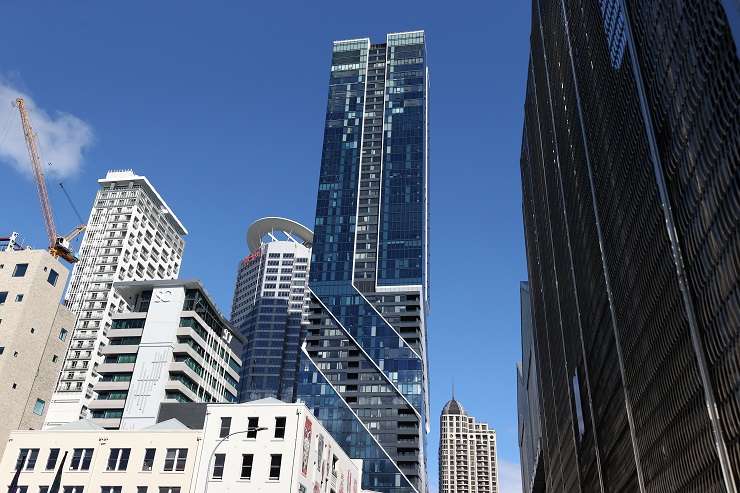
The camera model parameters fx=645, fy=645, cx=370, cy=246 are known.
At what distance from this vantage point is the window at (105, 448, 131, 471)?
59.9 m

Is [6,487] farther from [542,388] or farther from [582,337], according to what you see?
[542,388]

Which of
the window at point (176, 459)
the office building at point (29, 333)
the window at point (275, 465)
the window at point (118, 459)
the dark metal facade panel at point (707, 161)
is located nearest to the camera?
the dark metal facade panel at point (707, 161)

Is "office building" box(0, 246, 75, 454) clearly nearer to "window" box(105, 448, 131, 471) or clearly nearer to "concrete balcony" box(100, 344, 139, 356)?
"window" box(105, 448, 131, 471)

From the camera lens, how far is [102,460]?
60281mm

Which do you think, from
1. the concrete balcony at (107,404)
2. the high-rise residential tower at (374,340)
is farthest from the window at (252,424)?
the high-rise residential tower at (374,340)

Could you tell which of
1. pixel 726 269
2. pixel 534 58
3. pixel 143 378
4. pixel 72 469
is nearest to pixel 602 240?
pixel 726 269

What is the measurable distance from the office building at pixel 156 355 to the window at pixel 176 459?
51333 mm

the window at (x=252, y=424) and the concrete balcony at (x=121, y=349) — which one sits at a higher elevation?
the concrete balcony at (x=121, y=349)

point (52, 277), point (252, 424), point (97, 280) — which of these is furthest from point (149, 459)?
point (97, 280)

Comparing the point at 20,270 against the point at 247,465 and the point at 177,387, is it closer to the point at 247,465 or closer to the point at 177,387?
the point at 247,465

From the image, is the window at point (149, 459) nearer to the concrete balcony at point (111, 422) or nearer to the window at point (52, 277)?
the window at point (52, 277)

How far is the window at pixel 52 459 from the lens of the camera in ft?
199

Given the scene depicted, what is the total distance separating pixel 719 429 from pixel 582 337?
27137 millimetres

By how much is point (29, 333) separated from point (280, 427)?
31.8m
